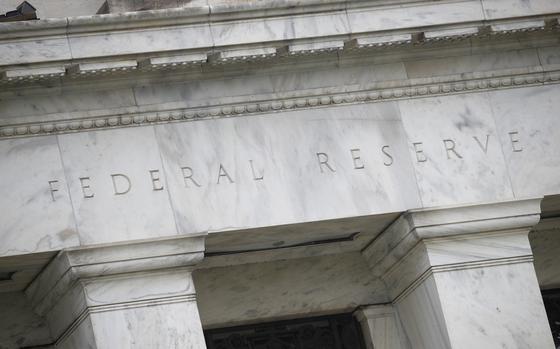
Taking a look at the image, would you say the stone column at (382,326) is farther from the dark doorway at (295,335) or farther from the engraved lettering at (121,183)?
the engraved lettering at (121,183)

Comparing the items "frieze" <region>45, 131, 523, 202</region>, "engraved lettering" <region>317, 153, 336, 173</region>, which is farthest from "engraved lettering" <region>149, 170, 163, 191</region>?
"engraved lettering" <region>317, 153, 336, 173</region>

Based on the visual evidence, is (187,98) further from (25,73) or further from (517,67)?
(517,67)

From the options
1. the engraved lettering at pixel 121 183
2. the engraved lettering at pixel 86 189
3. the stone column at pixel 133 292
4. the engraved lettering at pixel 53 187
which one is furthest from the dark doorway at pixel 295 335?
the engraved lettering at pixel 53 187

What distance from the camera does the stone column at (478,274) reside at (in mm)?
17562

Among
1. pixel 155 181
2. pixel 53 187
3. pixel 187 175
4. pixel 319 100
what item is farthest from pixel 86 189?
pixel 319 100

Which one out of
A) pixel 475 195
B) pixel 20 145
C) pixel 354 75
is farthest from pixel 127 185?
pixel 475 195

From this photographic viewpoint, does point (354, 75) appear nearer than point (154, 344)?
No

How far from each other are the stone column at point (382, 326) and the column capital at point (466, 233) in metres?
1.51

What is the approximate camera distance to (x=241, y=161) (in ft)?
56.6

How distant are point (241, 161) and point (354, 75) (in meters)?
1.87

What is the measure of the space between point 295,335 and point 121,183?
408 cm

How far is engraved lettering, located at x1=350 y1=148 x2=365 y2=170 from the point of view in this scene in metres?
→ 17.6

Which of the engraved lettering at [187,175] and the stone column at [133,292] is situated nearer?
the stone column at [133,292]

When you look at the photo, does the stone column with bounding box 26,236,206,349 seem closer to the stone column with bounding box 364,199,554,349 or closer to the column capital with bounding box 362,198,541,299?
the column capital with bounding box 362,198,541,299
